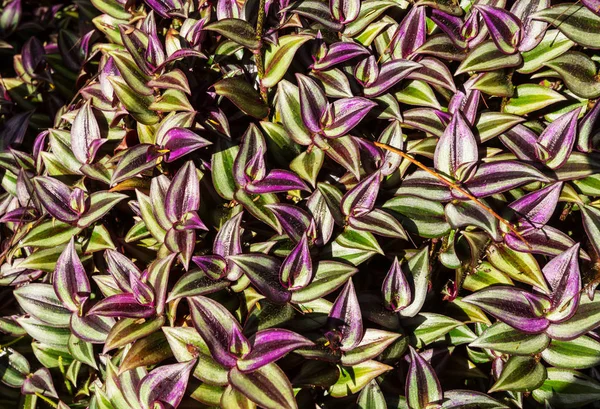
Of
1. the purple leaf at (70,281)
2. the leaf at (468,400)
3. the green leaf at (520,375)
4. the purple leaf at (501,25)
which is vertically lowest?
the purple leaf at (70,281)

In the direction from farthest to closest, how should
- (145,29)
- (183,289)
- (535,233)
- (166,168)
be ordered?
(145,29) < (166,168) < (535,233) < (183,289)

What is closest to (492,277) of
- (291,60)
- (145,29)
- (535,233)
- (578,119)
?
(535,233)

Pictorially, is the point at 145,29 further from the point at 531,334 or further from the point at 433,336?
the point at 531,334

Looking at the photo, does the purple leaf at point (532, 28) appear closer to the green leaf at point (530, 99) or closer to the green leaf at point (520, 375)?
the green leaf at point (530, 99)

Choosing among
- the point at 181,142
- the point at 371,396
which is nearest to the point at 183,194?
the point at 181,142

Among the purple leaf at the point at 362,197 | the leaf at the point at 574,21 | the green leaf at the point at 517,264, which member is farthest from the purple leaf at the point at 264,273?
the leaf at the point at 574,21

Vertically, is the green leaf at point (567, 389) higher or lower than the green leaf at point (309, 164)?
lower
